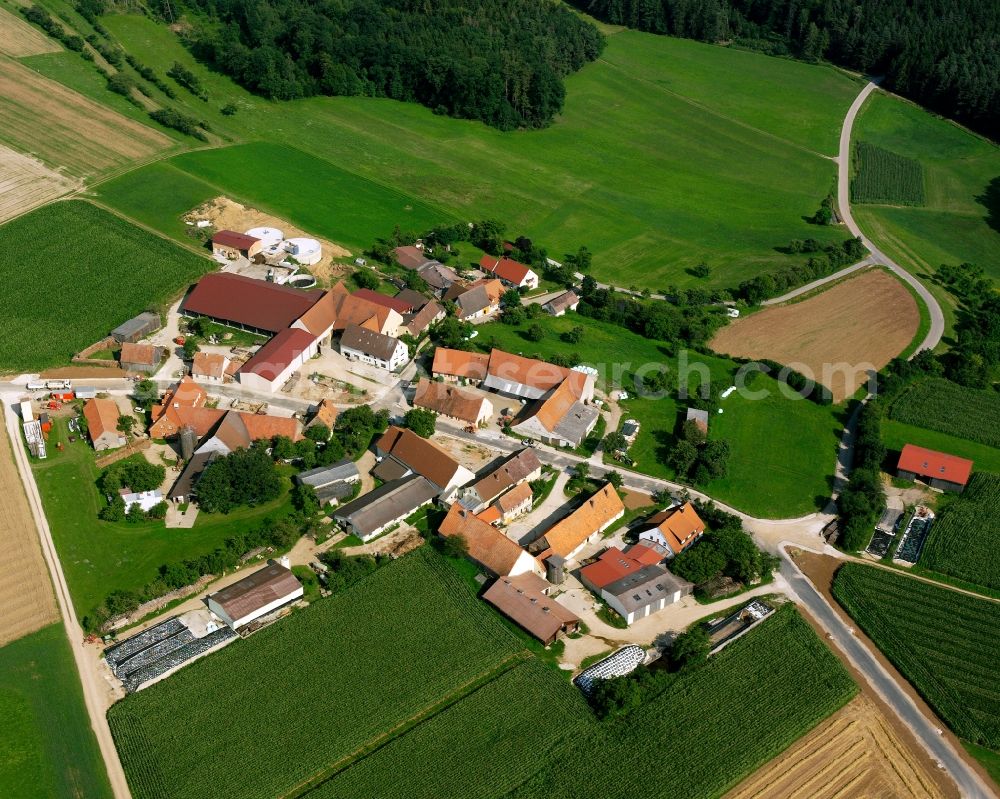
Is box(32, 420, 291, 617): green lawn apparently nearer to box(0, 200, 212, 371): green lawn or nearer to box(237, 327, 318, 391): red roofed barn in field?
box(237, 327, 318, 391): red roofed barn in field

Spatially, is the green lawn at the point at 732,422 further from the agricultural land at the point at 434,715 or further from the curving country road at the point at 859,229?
the curving country road at the point at 859,229

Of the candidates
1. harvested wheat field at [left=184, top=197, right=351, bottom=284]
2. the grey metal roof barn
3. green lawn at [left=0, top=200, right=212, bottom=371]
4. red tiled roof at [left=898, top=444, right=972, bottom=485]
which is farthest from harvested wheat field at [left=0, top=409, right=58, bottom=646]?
red tiled roof at [left=898, top=444, right=972, bottom=485]

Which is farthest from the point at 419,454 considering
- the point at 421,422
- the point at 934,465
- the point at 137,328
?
the point at 934,465

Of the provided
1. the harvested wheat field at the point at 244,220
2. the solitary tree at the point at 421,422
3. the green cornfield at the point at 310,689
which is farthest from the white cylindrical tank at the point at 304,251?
the green cornfield at the point at 310,689

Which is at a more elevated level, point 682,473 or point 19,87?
point 19,87

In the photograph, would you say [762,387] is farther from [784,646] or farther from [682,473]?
[784,646]

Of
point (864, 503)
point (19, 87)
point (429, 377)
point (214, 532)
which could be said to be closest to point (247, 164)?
point (19, 87)

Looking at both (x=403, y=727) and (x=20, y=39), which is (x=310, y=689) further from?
(x=20, y=39)
